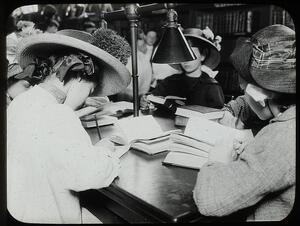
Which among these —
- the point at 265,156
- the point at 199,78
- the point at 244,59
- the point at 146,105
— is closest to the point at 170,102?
the point at 146,105

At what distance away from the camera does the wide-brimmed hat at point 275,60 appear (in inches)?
43.0

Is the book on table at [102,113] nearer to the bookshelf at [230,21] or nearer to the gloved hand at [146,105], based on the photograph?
the gloved hand at [146,105]

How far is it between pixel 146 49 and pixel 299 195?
4.66 metres

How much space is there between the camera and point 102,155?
3.96 feet

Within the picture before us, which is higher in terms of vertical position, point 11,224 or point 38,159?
point 38,159

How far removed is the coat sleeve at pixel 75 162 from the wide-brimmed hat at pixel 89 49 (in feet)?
1.01

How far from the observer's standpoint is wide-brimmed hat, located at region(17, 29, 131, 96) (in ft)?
4.29

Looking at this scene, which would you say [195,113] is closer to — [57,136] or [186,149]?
[186,149]

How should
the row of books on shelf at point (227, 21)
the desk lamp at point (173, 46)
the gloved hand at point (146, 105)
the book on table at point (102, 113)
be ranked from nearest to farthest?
the desk lamp at point (173, 46) < the book on table at point (102, 113) < the gloved hand at point (146, 105) < the row of books on shelf at point (227, 21)

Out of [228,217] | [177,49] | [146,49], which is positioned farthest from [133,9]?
[146,49]

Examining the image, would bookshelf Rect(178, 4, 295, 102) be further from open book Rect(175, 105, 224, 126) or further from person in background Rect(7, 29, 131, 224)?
person in background Rect(7, 29, 131, 224)

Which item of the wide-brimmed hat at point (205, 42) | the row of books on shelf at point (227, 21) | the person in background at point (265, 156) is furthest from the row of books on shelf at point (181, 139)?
the row of books on shelf at point (227, 21)

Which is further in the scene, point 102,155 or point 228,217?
point 102,155

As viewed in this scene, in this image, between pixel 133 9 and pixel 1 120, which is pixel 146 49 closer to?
pixel 133 9
